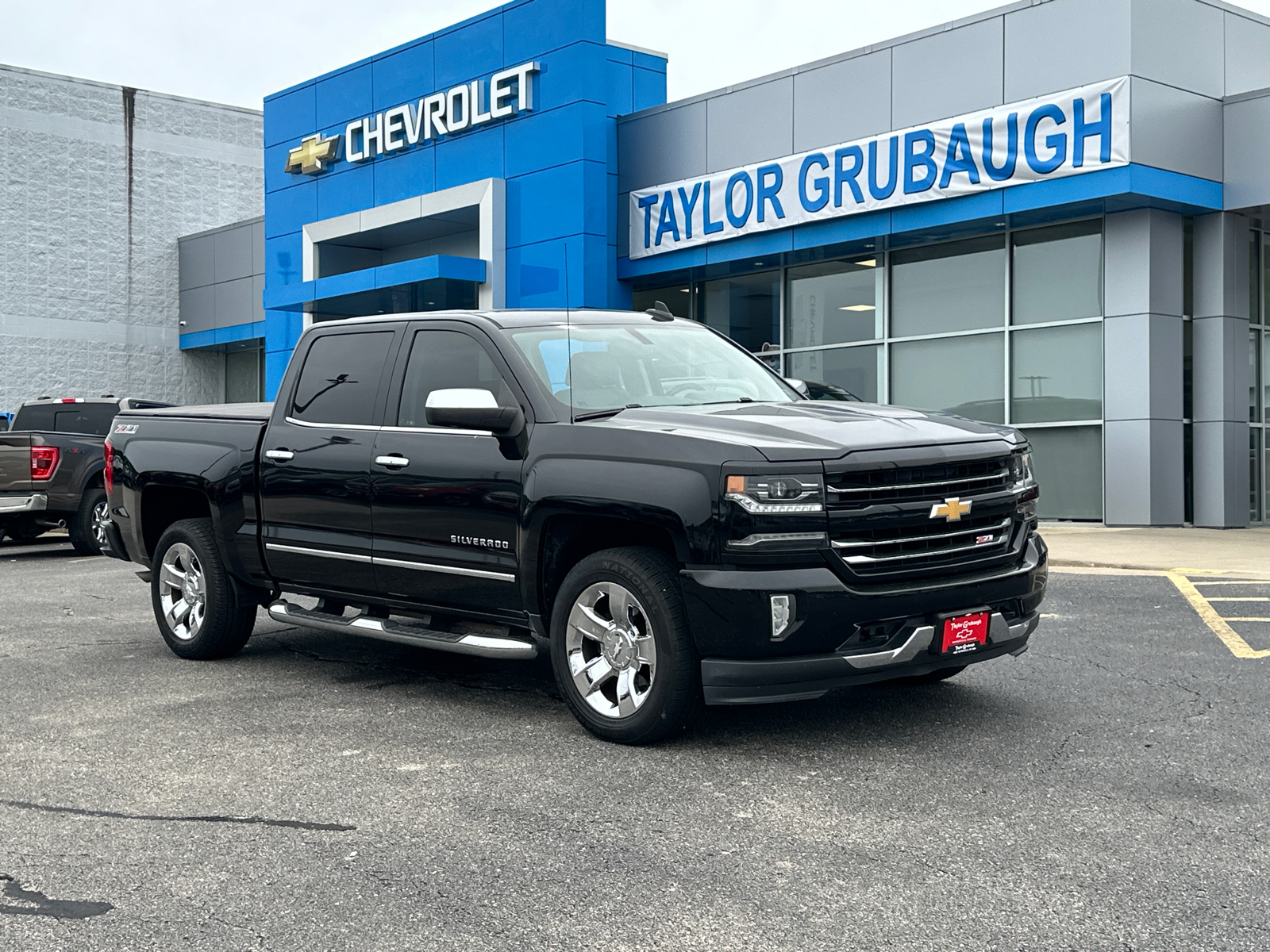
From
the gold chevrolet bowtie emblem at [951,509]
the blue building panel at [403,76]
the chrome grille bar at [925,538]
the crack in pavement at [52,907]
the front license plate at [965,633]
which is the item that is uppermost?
the blue building panel at [403,76]

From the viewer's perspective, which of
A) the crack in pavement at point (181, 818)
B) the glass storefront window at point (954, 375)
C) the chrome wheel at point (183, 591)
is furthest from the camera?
the glass storefront window at point (954, 375)

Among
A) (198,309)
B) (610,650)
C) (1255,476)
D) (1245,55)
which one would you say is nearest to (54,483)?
(610,650)

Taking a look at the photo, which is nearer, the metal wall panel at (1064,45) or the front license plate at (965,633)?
the front license plate at (965,633)

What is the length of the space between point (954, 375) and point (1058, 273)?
84.6 inches

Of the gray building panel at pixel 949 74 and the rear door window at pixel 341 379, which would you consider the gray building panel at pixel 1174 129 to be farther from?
the rear door window at pixel 341 379

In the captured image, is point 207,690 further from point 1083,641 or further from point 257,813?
point 1083,641

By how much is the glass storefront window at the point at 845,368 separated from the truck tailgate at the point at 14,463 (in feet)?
38.4

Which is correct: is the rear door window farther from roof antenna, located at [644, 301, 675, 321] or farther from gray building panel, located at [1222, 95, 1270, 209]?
gray building panel, located at [1222, 95, 1270, 209]

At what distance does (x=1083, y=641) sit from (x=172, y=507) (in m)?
5.74

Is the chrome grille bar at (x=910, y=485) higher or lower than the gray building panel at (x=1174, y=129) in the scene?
lower

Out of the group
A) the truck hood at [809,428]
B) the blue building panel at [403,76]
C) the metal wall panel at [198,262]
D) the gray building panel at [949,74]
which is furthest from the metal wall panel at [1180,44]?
the metal wall panel at [198,262]

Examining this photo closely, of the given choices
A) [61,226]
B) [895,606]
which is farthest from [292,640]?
[61,226]

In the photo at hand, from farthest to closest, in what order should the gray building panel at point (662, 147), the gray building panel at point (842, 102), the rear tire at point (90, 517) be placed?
the gray building panel at point (662, 147)
the gray building panel at point (842, 102)
the rear tire at point (90, 517)

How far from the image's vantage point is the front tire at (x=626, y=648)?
541 cm
